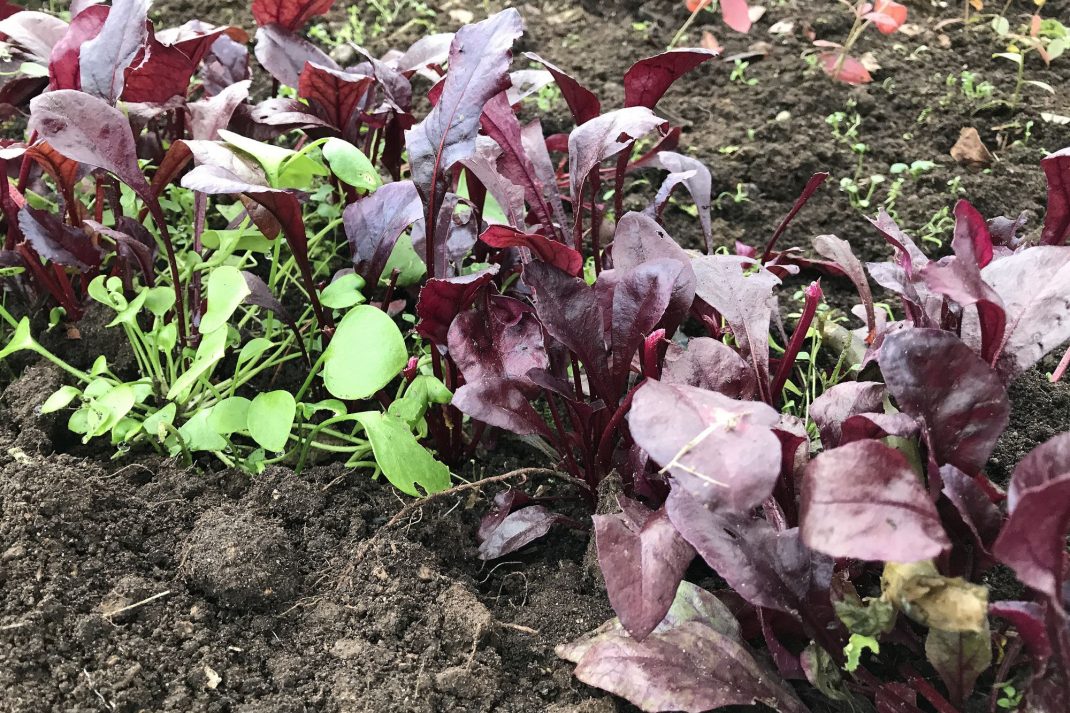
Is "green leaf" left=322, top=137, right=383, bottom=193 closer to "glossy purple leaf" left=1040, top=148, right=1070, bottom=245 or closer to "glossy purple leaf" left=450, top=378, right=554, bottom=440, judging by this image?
"glossy purple leaf" left=450, top=378, right=554, bottom=440

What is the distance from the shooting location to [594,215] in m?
1.40

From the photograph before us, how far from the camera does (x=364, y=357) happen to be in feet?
3.97

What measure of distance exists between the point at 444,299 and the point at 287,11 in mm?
894

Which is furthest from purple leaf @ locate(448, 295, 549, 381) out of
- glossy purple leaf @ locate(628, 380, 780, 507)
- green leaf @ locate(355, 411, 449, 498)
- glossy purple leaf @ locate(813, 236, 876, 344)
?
glossy purple leaf @ locate(813, 236, 876, 344)

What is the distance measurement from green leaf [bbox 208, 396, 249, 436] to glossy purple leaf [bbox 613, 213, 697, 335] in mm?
599

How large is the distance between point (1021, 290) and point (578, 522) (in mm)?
675

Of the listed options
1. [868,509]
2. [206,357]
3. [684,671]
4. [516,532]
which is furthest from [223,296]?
[868,509]

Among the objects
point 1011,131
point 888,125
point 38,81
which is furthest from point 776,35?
point 38,81

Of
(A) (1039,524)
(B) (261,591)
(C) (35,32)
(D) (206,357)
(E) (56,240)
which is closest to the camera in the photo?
(A) (1039,524)

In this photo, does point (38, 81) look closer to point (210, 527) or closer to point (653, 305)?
point (210, 527)

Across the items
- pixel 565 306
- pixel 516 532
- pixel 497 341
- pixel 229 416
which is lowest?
pixel 516 532

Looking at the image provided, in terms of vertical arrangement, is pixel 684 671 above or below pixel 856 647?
below

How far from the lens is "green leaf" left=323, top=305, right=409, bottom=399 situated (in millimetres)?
1190

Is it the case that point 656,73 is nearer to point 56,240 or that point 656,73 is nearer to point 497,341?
point 497,341
